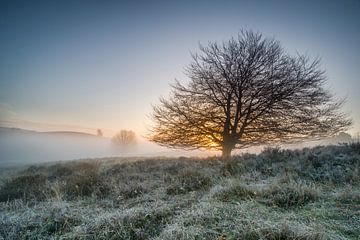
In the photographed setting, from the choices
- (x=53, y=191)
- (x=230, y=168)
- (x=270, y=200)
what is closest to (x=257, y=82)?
(x=230, y=168)

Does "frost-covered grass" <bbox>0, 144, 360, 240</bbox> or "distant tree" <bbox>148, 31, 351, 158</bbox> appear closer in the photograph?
"frost-covered grass" <bbox>0, 144, 360, 240</bbox>

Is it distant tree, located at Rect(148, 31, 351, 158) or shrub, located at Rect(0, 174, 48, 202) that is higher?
distant tree, located at Rect(148, 31, 351, 158)

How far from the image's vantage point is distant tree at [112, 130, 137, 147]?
8281 centimetres

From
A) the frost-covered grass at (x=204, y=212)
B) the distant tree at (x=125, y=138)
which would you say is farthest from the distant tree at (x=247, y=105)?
the distant tree at (x=125, y=138)

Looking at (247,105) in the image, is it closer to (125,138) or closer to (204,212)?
(204,212)

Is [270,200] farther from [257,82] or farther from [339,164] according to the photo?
[257,82]

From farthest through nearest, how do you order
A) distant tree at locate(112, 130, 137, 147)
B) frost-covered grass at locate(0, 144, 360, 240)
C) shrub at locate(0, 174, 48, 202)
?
1. distant tree at locate(112, 130, 137, 147)
2. shrub at locate(0, 174, 48, 202)
3. frost-covered grass at locate(0, 144, 360, 240)

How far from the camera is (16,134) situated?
401ft

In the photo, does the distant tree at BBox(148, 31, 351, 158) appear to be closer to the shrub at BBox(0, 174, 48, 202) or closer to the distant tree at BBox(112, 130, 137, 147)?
the shrub at BBox(0, 174, 48, 202)

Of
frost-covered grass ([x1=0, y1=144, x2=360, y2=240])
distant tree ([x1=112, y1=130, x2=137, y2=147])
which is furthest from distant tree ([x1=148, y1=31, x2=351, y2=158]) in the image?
distant tree ([x1=112, y1=130, x2=137, y2=147])

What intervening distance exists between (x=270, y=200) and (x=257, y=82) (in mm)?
9039

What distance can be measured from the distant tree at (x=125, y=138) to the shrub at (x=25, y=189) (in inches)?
2922

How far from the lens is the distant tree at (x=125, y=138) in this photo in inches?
3260

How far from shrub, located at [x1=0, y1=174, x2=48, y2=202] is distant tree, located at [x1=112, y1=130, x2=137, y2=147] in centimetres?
7423
